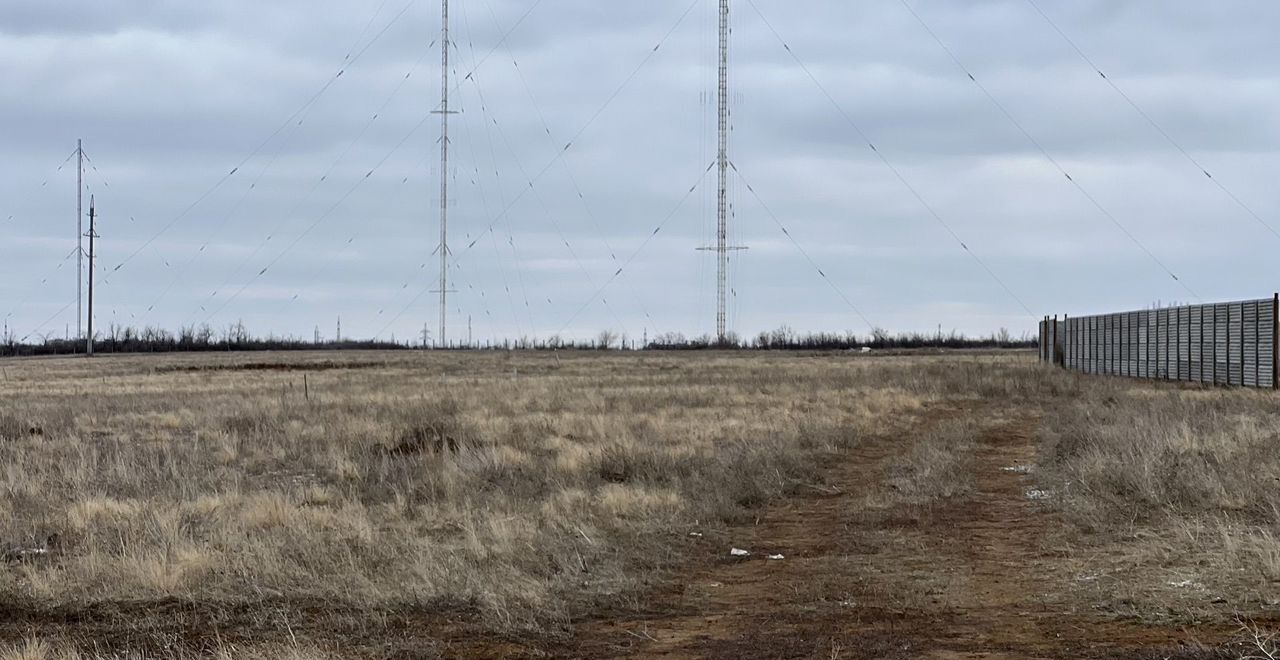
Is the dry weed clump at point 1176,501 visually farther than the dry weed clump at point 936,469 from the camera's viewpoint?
No

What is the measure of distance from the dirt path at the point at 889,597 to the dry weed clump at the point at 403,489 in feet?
2.36

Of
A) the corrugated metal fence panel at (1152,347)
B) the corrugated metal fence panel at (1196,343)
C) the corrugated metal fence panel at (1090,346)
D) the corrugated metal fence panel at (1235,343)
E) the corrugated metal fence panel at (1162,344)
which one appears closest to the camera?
the corrugated metal fence panel at (1235,343)

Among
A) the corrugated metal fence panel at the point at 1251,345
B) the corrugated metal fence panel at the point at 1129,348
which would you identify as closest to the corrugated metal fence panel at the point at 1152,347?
the corrugated metal fence panel at the point at 1129,348

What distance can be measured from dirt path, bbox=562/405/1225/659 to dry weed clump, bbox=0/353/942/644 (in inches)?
28.3

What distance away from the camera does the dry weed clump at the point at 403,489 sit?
9945 millimetres

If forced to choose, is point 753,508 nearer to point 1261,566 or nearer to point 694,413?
point 1261,566

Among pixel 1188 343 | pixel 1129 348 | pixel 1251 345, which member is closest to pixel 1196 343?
pixel 1188 343

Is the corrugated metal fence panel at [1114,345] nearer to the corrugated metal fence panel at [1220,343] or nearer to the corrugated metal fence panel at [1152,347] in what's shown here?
the corrugated metal fence panel at [1152,347]

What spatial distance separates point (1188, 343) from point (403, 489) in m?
31.2

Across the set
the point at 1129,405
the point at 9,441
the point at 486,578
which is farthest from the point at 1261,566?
the point at 9,441

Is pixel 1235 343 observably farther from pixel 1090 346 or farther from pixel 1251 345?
pixel 1090 346

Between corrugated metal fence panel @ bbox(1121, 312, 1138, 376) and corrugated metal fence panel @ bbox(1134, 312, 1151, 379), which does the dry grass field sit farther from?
corrugated metal fence panel @ bbox(1121, 312, 1138, 376)

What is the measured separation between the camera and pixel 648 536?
12.1m

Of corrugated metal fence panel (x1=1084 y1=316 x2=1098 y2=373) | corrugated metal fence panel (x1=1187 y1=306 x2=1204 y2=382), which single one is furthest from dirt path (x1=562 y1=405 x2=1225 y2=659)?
corrugated metal fence panel (x1=1084 y1=316 x2=1098 y2=373)
